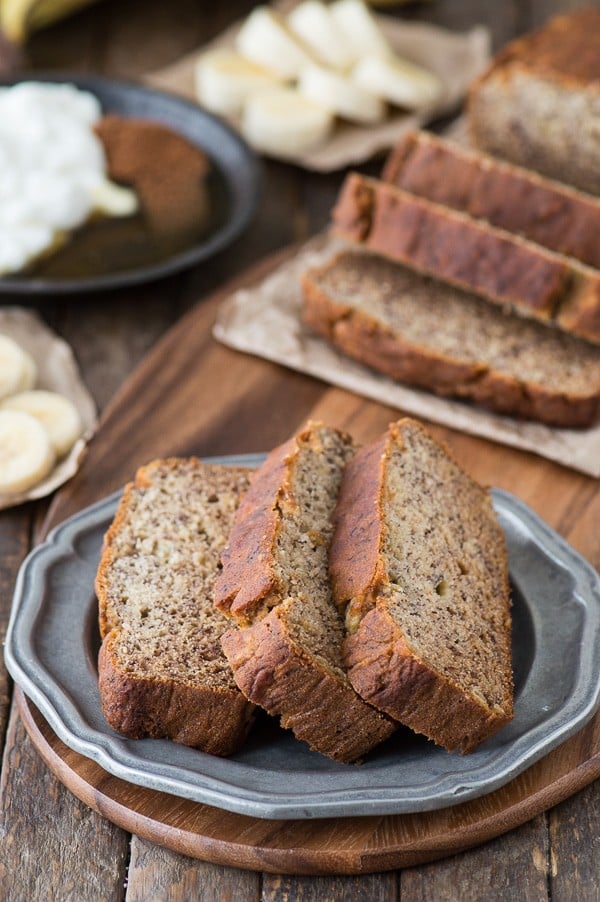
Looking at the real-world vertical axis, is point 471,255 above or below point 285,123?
above

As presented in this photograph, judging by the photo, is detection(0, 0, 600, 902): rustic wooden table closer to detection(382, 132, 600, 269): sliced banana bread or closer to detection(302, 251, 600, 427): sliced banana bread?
detection(302, 251, 600, 427): sliced banana bread

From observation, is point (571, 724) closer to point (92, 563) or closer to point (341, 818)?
point (341, 818)

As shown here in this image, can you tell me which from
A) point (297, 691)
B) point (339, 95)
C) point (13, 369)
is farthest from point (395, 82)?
point (297, 691)

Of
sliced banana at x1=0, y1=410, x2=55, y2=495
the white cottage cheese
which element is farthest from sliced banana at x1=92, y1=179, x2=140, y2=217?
sliced banana at x1=0, y1=410, x2=55, y2=495

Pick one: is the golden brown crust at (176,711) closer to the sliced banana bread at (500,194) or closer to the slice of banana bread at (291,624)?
the slice of banana bread at (291,624)

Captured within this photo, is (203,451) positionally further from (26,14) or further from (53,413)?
(26,14)

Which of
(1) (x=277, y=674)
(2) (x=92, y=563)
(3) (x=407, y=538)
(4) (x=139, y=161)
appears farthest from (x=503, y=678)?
(4) (x=139, y=161)
